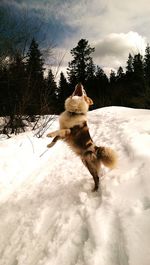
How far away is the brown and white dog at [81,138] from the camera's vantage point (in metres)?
4.46

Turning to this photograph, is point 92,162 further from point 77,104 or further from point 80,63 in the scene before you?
point 80,63

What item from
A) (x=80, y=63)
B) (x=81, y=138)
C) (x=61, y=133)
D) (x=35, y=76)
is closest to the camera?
(x=61, y=133)

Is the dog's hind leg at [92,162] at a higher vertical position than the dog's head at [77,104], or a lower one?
lower

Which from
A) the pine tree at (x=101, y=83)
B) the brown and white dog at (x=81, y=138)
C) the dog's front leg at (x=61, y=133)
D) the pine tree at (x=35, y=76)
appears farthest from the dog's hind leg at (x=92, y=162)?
the pine tree at (x=101, y=83)

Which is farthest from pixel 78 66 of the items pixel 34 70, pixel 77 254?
pixel 77 254

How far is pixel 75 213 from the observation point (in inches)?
154

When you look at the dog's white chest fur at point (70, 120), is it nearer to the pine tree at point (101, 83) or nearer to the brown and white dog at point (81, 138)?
the brown and white dog at point (81, 138)

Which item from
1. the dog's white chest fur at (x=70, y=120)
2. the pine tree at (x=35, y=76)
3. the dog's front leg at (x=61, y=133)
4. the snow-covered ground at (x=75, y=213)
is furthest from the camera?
the pine tree at (x=35, y=76)

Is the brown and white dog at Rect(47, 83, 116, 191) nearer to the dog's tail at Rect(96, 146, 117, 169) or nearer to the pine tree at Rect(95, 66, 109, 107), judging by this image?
the dog's tail at Rect(96, 146, 117, 169)

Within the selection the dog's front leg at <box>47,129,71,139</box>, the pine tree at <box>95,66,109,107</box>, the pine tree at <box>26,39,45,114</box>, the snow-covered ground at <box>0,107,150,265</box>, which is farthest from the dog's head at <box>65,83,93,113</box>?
the pine tree at <box>95,66,109,107</box>

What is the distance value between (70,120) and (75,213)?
1.49 m

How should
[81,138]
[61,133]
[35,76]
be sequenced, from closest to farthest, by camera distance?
[61,133] < [81,138] < [35,76]

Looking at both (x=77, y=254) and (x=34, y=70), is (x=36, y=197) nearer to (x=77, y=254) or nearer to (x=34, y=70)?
(x=77, y=254)

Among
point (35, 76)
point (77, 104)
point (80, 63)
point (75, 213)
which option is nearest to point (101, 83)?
point (80, 63)
